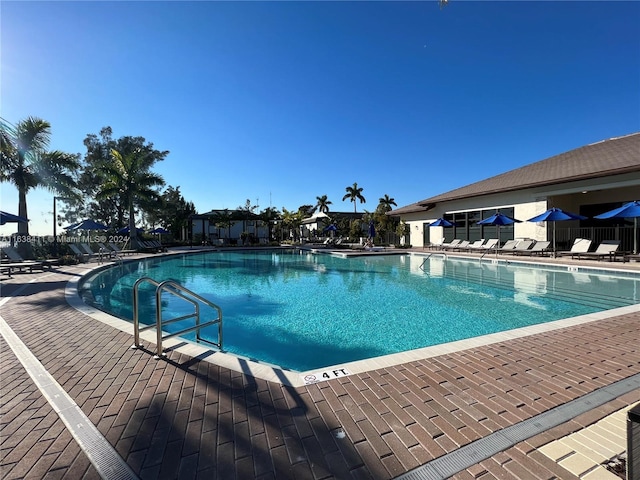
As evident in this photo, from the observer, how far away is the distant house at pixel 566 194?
1445 centimetres

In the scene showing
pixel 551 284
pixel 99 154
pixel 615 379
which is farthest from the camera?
pixel 99 154

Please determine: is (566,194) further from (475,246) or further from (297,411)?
(297,411)

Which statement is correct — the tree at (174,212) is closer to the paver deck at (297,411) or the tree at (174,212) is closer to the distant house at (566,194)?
the distant house at (566,194)

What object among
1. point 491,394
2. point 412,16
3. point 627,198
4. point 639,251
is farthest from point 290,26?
point 639,251

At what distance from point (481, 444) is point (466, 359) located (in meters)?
1.55

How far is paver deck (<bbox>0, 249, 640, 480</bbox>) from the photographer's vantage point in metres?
1.91

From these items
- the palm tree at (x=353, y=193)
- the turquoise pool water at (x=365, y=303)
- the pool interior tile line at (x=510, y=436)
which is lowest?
the turquoise pool water at (x=365, y=303)

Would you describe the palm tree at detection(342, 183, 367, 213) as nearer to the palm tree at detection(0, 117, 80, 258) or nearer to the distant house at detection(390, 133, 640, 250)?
the distant house at detection(390, 133, 640, 250)

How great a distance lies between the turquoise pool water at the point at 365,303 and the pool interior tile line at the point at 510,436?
2.70 metres

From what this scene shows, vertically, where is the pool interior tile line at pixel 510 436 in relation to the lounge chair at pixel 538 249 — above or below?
below

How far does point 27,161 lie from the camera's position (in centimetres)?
1606

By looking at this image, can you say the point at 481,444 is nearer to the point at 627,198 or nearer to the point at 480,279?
the point at 480,279

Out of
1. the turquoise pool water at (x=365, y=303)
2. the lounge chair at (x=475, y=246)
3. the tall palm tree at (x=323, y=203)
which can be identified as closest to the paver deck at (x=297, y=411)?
the turquoise pool water at (x=365, y=303)

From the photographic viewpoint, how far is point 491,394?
275 centimetres
